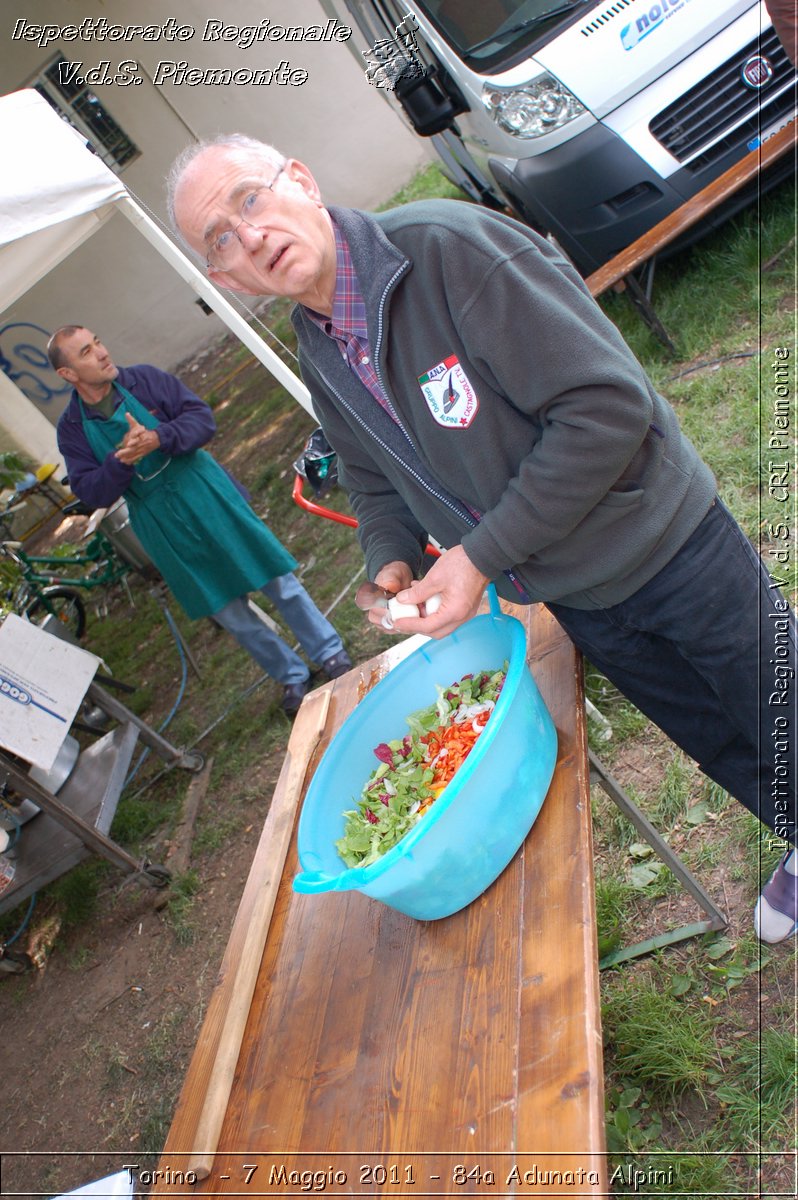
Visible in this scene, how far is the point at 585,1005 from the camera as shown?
4.21ft

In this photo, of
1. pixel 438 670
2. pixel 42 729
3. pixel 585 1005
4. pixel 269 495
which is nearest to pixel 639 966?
pixel 438 670

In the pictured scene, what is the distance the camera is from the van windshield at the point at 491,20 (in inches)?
174

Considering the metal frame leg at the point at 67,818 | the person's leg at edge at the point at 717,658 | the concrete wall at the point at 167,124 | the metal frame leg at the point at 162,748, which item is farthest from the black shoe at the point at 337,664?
the concrete wall at the point at 167,124

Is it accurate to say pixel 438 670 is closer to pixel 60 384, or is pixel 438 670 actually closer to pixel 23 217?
pixel 23 217

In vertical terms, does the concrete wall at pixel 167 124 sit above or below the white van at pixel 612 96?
above

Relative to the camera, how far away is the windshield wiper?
437cm

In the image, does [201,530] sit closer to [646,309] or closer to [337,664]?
[337,664]

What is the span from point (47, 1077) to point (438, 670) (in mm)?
2724

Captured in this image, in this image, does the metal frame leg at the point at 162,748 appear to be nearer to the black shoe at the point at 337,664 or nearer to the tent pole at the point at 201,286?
the black shoe at the point at 337,664

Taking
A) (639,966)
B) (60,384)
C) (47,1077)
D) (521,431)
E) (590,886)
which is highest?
(60,384)

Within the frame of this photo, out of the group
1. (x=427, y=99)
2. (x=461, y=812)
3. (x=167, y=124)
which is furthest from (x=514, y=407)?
(x=167, y=124)

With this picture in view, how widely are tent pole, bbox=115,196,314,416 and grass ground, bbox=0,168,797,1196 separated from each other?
1.35 metres

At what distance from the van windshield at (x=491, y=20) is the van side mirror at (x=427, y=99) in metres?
0.38

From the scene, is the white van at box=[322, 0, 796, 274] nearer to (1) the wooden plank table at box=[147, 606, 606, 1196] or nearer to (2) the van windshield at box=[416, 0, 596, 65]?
(2) the van windshield at box=[416, 0, 596, 65]
